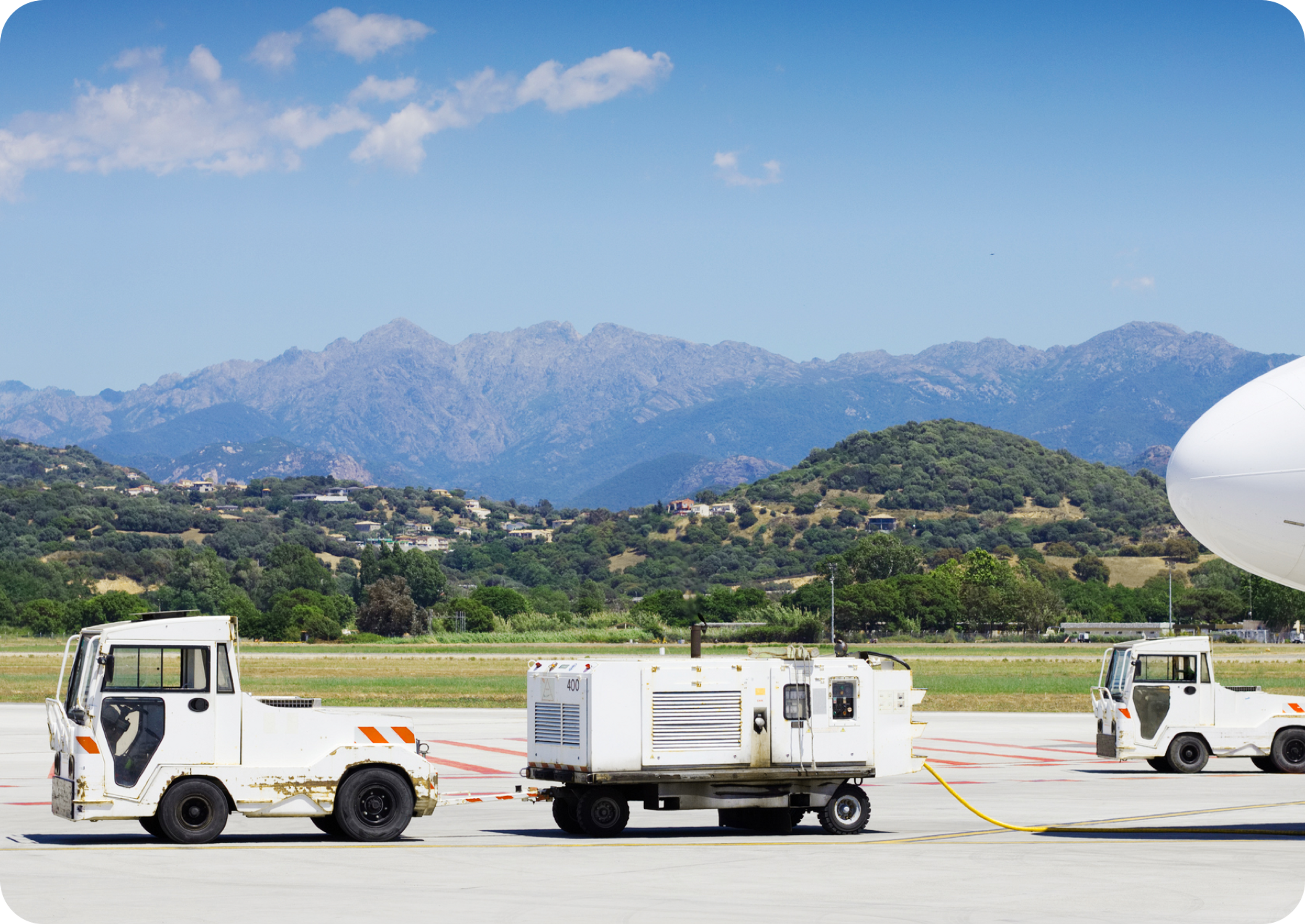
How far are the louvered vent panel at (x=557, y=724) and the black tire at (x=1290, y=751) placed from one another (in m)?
16.7

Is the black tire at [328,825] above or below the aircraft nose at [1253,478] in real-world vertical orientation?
below

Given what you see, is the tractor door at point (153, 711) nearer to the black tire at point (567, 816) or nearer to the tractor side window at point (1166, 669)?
the black tire at point (567, 816)

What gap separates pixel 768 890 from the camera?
15.8 m

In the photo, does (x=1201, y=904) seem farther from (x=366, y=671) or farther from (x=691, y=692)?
(x=366, y=671)

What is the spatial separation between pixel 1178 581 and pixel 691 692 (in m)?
187

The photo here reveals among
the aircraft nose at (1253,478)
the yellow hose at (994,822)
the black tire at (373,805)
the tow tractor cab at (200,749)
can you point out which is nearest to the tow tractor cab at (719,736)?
the yellow hose at (994,822)

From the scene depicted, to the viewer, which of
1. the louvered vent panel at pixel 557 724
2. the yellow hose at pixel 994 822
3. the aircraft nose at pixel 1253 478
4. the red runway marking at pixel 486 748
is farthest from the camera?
the red runway marking at pixel 486 748

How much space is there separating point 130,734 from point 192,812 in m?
1.27

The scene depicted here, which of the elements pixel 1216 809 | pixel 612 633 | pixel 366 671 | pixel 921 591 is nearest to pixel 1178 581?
pixel 921 591

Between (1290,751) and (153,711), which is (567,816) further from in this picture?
(1290,751)

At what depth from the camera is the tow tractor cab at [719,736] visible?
65.9 feet

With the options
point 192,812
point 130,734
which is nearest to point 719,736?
point 192,812

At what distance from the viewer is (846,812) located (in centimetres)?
2083

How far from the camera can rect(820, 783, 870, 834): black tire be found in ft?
68.1
